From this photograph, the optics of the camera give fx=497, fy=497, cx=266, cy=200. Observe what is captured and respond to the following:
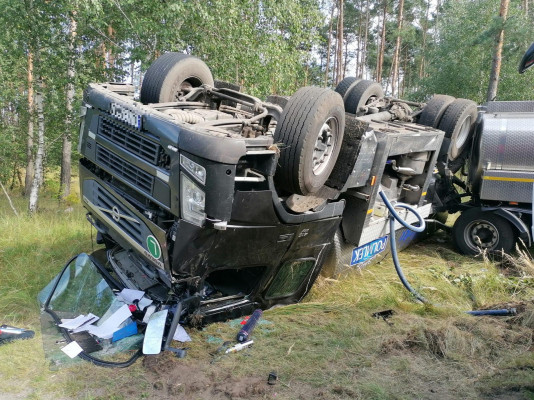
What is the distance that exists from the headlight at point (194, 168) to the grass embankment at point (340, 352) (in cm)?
126

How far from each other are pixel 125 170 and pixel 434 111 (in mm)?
4419

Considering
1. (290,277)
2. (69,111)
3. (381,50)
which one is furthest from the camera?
(381,50)

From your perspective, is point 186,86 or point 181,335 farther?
point 186,86

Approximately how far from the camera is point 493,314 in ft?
14.5

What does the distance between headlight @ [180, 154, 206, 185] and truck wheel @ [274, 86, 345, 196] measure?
677mm

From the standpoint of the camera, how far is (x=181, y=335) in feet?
12.1

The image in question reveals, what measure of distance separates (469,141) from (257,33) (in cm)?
554

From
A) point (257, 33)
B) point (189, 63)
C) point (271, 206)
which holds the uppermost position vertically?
point (257, 33)

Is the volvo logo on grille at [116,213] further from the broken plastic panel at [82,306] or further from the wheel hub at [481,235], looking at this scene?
the wheel hub at [481,235]

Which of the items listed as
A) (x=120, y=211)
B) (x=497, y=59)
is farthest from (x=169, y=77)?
(x=497, y=59)

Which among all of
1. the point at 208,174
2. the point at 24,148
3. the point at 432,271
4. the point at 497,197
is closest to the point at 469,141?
the point at 497,197

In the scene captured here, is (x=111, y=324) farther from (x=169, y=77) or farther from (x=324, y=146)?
(x=169, y=77)

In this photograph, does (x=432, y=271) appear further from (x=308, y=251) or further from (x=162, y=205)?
(x=162, y=205)

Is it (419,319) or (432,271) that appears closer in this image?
(419,319)
